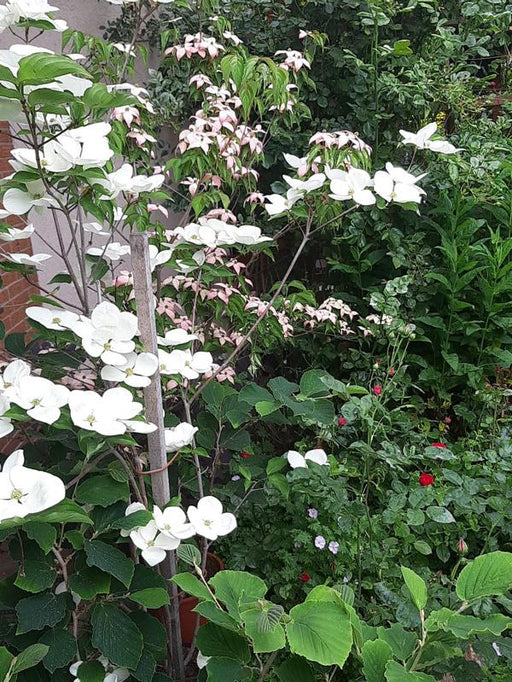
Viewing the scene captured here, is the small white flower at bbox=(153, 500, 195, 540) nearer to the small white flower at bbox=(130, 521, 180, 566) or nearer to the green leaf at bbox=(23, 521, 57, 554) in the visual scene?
the small white flower at bbox=(130, 521, 180, 566)

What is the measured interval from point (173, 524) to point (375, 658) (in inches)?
16.6

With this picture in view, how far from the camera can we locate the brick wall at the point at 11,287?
250 cm

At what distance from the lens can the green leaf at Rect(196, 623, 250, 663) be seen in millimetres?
988

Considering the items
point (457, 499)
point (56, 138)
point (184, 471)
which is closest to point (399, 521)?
point (457, 499)

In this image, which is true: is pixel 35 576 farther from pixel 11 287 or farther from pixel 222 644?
pixel 11 287

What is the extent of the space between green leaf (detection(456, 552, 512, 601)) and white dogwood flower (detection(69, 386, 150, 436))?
563 millimetres

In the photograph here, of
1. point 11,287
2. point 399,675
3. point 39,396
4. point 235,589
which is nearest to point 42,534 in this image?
point 39,396

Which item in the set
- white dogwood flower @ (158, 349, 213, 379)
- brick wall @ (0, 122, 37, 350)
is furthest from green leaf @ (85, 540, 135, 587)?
brick wall @ (0, 122, 37, 350)

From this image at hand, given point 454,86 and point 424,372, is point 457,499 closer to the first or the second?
point 424,372

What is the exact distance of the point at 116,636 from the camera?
3.60ft

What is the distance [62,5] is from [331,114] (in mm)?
1284

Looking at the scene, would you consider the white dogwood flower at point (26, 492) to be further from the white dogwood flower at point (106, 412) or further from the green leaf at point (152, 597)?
the green leaf at point (152, 597)

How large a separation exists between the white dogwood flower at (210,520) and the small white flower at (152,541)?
6cm

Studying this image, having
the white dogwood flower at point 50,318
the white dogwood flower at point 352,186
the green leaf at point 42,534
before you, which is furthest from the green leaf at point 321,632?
the white dogwood flower at point 352,186
